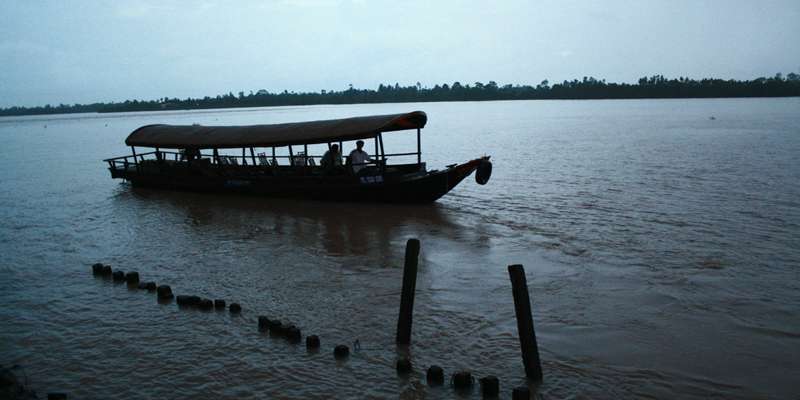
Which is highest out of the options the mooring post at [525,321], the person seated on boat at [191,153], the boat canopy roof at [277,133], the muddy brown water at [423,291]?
the boat canopy roof at [277,133]

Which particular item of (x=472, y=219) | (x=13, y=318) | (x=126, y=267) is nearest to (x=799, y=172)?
(x=472, y=219)

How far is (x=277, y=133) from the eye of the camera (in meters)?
19.2

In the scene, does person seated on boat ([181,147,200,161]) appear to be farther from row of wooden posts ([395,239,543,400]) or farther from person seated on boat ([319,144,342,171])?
row of wooden posts ([395,239,543,400])

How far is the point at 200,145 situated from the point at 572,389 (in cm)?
1709

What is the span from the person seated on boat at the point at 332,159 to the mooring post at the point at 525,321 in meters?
12.0

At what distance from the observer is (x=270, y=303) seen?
993 centimetres

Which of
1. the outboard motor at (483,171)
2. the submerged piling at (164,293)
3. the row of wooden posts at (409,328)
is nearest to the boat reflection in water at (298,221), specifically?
the outboard motor at (483,171)

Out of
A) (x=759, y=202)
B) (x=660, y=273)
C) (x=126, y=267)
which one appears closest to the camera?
(x=660, y=273)

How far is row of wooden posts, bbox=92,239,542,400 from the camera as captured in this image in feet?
21.5

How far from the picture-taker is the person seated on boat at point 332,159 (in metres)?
18.1

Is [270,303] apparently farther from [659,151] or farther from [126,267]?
[659,151]

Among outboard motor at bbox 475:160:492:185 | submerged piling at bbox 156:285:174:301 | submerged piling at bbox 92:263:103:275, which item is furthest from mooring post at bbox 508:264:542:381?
outboard motor at bbox 475:160:492:185

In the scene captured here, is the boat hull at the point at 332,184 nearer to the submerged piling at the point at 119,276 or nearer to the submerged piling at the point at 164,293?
the submerged piling at the point at 119,276

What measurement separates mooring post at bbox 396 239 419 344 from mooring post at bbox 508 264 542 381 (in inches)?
49.3
